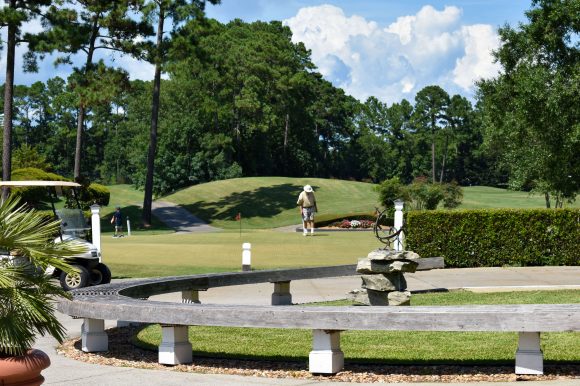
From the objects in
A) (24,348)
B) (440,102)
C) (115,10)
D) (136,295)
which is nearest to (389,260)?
(136,295)

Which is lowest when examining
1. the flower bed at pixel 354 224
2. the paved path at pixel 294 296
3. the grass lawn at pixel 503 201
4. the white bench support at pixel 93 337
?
the paved path at pixel 294 296

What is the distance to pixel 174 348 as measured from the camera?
9.05m

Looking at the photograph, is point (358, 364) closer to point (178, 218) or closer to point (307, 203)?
point (307, 203)

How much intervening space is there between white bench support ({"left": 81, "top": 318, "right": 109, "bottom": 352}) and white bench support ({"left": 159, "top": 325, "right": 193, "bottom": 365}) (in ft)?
4.36

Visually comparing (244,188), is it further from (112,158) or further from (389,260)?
(389,260)

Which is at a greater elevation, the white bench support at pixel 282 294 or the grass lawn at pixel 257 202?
the grass lawn at pixel 257 202

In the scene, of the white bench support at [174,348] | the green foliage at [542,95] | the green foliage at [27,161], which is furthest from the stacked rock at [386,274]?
the green foliage at [27,161]

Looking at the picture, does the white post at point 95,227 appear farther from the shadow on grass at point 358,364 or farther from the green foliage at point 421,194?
the green foliage at point 421,194

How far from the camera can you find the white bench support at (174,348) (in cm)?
902

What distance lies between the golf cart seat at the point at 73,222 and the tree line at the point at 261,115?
18872mm

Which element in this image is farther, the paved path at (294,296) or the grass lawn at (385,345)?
the grass lawn at (385,345)

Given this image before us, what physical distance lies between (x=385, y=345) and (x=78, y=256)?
8.39m

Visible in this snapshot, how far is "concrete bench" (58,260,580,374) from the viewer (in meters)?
7.89

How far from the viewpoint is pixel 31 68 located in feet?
140
